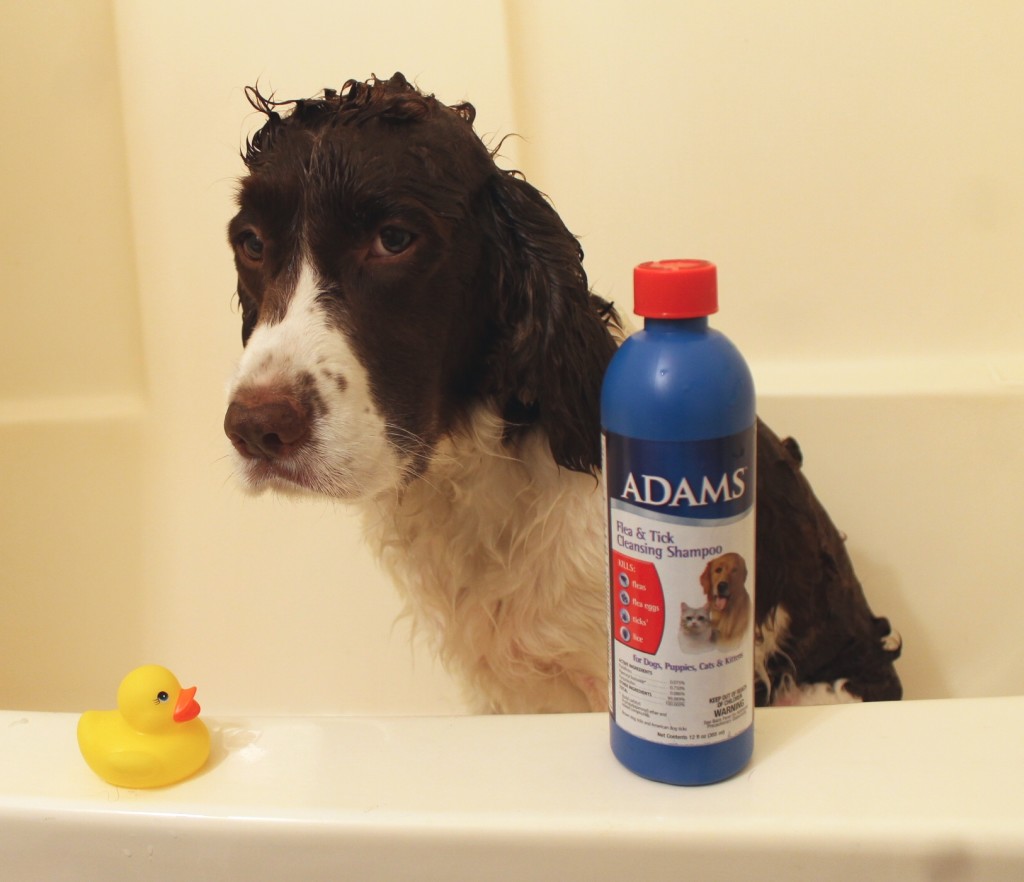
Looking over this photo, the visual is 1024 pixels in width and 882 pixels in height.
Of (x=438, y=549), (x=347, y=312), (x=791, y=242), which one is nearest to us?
(x=347, y=312)

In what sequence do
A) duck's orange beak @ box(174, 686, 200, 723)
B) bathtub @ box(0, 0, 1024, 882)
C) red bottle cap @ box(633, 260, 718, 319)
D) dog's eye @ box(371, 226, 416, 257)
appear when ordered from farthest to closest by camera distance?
1. bathtub @ box(0, 0, 1024, 882)
2. dog's eye @ box(371, 226, 416, 257)
3. duck's orange beak @ box(174, 686, 200, 723)
4. red bottle cap @ box(633, 260, 718, 319)

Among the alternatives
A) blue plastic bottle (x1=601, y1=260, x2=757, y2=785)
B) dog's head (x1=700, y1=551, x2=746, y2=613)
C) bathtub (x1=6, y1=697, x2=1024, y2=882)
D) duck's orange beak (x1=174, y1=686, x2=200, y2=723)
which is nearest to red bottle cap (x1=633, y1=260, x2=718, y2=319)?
blue plastic bottle (x1=601, y1=260, x2=757, y2=785)

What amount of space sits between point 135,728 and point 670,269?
0.54 meters

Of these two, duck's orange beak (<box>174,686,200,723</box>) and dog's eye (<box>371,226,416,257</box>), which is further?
dog's eye (<box>371,226,416,257</box>)

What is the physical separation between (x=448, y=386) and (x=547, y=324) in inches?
5.1

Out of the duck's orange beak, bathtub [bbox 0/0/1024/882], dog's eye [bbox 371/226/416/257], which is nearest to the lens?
the duck's orange beak

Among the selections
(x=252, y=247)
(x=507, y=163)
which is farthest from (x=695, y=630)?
(x=507, y=163)

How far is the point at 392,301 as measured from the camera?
3.41ft

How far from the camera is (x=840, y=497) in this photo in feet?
5.56

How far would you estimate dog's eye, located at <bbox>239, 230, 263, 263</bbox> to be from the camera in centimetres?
Result: 110

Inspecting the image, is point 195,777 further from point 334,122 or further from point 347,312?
point 334,122

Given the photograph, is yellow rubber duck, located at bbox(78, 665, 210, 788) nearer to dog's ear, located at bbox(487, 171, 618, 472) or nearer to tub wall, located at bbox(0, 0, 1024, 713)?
dog's ear, located at bbox(487, 171, 618, 472)

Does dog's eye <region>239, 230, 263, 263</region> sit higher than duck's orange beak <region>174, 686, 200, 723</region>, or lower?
higher

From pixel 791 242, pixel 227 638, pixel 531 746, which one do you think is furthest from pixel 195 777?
pixel 791 242
